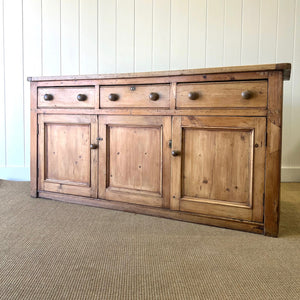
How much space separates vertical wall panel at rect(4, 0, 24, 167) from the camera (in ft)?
8.97

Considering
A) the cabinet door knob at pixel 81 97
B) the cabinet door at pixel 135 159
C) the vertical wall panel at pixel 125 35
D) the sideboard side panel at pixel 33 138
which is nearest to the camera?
the cabinet door at pixel 135 159

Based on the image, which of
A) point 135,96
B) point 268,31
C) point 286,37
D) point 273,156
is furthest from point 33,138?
point 286,37

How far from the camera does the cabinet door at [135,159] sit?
170 centimetres

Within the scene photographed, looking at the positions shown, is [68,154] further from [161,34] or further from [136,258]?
[161,34]

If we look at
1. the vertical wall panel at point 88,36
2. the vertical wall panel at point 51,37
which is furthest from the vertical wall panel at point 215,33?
the vertical wall panel at point 51,37

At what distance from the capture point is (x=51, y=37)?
2.74 m

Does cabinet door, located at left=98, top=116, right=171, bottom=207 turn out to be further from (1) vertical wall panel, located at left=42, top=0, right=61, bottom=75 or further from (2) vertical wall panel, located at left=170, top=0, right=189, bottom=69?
(1) vertical wall panel, located at left=42, top=0, right=61, bottom=75

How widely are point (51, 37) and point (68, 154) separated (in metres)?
1.38

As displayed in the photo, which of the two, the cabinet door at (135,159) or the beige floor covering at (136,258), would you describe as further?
the cabinet door at (135,159)

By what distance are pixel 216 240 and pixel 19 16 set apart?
2634mm

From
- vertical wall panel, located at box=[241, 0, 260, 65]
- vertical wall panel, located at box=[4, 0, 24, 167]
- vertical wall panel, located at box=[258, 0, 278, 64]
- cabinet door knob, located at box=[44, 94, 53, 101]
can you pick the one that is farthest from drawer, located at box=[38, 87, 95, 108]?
vertical wall panel, located at box=[258, 0, 278, 64]

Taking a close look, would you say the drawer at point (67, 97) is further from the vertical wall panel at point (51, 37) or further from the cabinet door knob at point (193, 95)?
the vertical wall panel at point (51, 37)

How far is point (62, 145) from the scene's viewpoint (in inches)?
78.5

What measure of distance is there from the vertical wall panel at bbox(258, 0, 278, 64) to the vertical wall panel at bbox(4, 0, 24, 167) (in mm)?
2196
